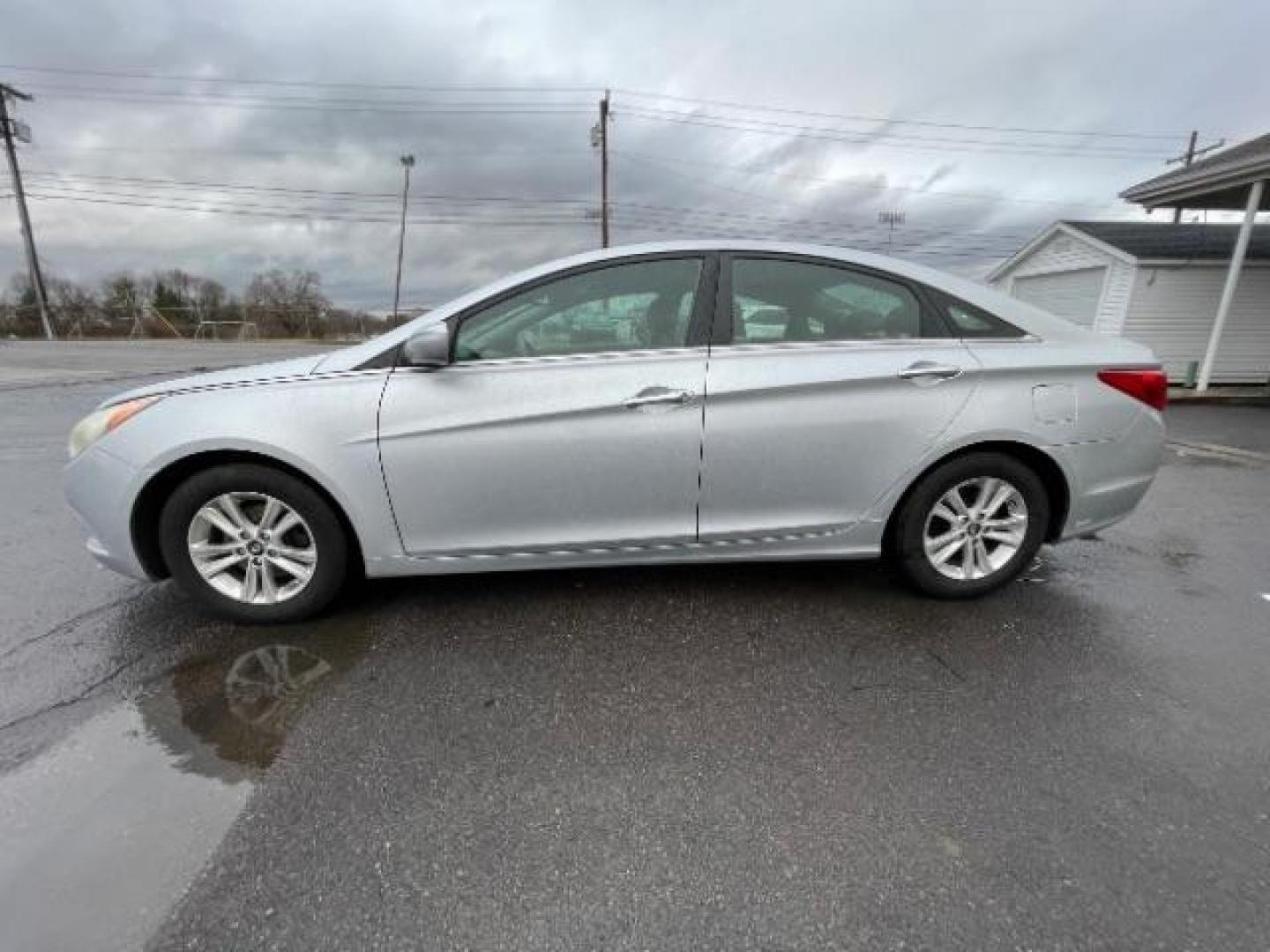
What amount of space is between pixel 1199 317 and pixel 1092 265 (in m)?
2.20

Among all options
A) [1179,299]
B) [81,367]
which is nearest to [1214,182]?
[1179,299]

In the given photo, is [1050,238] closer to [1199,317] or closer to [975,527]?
[1199,317]

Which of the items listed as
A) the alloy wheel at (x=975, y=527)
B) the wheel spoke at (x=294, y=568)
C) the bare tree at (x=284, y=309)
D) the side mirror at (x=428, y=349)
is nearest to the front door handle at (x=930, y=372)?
the alloy wheel at (x=975, y=527)

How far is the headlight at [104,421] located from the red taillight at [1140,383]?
4083 millimetres

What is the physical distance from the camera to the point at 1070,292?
14.6 meters

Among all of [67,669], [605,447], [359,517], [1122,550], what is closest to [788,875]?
[605,447]

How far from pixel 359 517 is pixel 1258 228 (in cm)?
1976

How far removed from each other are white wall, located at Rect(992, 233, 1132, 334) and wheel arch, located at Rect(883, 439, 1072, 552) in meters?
10.7

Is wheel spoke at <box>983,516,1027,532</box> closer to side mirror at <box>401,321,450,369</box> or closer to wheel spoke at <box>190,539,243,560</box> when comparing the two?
side mirror at <box>401,321,450,369</box>

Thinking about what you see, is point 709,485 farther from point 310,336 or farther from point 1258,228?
point 310,336

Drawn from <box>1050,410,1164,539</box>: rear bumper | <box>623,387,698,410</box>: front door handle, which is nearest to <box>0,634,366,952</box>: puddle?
<box>623,387,698,410</box>: front door handle

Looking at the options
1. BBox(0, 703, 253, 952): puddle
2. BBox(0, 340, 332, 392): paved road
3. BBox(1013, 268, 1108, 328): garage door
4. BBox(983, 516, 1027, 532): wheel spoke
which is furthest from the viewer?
BBox(1013, 268, 1108, 328): garage door

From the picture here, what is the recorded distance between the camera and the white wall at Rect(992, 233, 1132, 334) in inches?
515

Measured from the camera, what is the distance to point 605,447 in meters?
2.67
